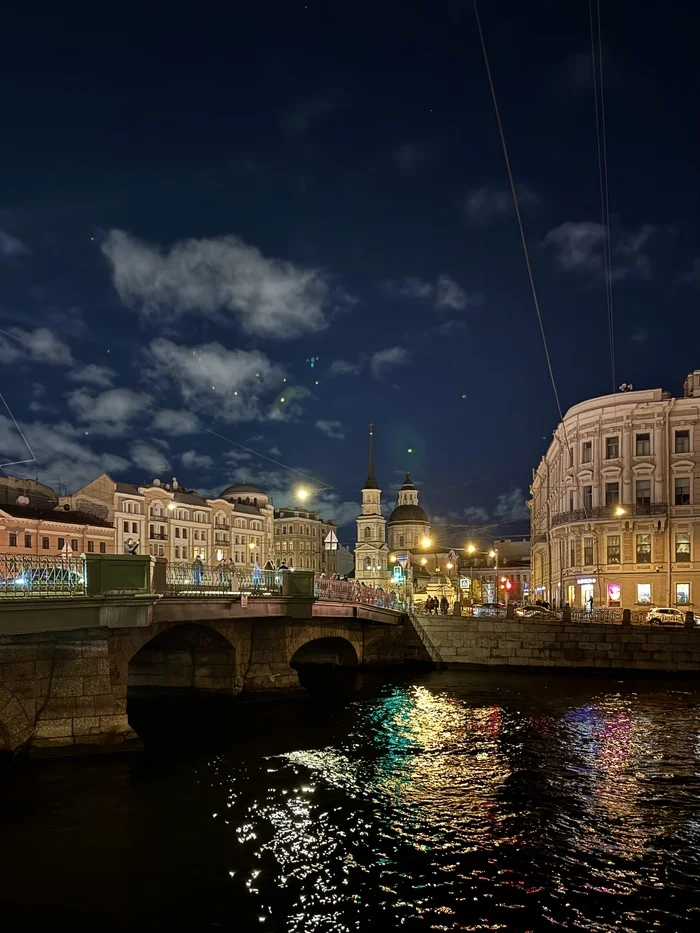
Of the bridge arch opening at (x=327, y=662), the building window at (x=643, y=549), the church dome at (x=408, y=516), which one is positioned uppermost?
the church dome at (x=408, y=516)

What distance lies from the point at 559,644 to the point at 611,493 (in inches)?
686

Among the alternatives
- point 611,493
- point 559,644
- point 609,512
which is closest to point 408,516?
point 611,493

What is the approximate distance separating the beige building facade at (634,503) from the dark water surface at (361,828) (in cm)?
2847

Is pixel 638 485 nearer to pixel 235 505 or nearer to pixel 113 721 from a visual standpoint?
pixel 113 721

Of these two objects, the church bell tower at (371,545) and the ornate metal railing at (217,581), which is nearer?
the ornate metal railing at (217,581)

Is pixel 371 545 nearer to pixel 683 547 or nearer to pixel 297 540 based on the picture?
pixel 297 540

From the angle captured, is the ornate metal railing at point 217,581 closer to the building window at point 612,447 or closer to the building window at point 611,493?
the building window at point 611,493

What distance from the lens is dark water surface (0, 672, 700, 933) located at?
1286 cm

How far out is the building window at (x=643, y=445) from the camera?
5619cm

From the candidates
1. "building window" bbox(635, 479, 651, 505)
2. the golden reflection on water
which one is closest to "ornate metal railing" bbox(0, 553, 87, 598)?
the golden reflection on water

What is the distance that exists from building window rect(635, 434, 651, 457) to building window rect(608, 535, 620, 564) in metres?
6.71

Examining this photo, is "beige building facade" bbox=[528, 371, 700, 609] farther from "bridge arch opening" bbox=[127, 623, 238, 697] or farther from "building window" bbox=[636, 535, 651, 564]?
"bridge arch opening" bbox=[127, 623, 238, 697]

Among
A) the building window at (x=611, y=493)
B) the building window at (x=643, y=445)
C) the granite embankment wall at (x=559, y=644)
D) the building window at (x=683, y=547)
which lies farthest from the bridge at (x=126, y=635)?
the building window at (x=643, y=445)

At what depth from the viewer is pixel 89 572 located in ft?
69.5
